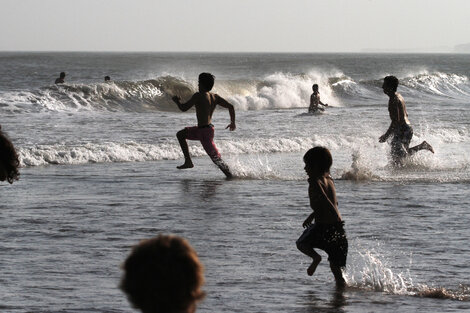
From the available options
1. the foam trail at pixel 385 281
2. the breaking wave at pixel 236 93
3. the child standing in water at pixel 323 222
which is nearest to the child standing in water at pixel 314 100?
the breaking wave at pixel 236 93

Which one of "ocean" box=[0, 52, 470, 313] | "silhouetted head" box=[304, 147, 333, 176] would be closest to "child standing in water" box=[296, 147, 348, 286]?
"silhouetted head" box=[304, 147, 333, 176]

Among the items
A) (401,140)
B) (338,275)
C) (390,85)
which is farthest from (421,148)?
(338,275)

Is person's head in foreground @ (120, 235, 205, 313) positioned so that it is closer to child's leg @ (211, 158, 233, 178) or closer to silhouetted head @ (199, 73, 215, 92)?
silhouetted head @ (199, 73, 215, 92)

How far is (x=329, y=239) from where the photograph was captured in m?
7.16

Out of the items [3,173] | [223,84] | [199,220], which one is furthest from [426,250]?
[223,84]

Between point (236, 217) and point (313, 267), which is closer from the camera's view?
point (313, 267)

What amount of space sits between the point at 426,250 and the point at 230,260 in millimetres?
1788

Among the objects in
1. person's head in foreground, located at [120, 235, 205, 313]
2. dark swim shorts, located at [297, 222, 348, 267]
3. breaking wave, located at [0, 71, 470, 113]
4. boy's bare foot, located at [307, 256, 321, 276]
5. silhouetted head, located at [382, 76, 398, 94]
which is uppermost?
person's head in foreground, located at [120, 235, 205, 313]

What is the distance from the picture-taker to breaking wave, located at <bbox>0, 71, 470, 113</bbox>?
1242 inches

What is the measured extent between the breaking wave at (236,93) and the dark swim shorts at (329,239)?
22.0 m

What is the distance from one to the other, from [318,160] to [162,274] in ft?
14.6

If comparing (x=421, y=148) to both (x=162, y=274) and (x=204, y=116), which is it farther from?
(x=162, y=274)

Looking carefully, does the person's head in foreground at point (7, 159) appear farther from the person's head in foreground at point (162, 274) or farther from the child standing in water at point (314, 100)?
the child standing in water at point (314, 100)

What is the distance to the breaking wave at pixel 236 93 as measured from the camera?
104 ft
